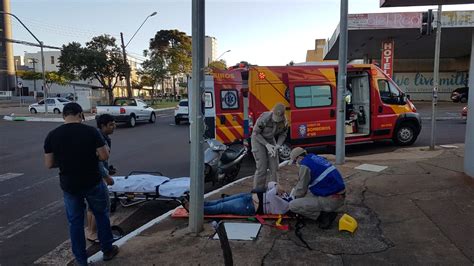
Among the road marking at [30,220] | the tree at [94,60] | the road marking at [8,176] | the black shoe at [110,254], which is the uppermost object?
the tree at [94,60]

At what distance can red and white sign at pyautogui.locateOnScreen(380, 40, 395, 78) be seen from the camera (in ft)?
76.1

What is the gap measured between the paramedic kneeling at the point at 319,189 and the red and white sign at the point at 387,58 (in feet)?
64.5

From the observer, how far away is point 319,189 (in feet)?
16.2

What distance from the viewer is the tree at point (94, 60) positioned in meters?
41.5

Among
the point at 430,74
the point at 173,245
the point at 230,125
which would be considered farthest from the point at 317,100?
the point at 430,74

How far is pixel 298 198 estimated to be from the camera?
198 inches

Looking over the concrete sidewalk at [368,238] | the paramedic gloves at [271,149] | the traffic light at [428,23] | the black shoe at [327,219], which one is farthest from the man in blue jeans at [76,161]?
the traffic light at [428,23]

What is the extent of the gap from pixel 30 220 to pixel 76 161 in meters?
2.74

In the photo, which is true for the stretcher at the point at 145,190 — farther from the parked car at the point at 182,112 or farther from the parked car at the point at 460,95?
the parked car at the point at 460,95

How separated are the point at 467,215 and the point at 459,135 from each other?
10.8m

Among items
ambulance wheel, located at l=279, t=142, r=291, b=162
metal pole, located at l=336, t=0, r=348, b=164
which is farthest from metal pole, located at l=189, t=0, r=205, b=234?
ambulance wheel, located at l=279, t=142, r=291, b=162

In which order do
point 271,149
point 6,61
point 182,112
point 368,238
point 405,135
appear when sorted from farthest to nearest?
point 6,61 < point 182,112 < point 405,135 < point 271,149 < point 368,238

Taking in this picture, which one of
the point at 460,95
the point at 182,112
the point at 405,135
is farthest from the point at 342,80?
the point at 460,95

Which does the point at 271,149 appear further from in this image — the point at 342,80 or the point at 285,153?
the point at 285,153
